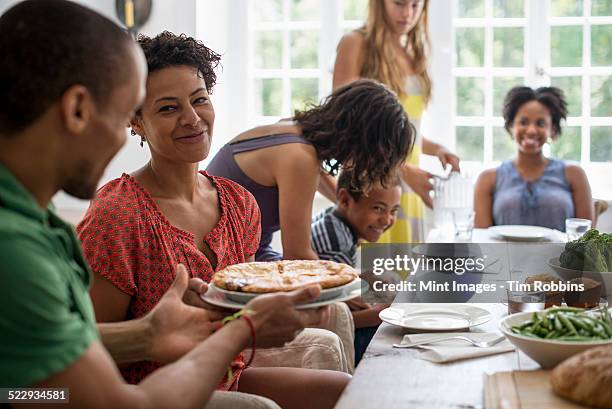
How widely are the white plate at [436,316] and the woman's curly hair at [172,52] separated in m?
0.73

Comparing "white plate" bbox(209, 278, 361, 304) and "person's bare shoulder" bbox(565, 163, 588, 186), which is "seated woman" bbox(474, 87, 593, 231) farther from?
"white plate" bbox(209, 278, 361, 304)

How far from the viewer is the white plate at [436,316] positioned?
1.68m

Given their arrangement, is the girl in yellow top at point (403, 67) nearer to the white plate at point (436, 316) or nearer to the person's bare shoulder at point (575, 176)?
the person's bare shoulder at point (575, 176)

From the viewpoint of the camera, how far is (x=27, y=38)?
3.34 ft

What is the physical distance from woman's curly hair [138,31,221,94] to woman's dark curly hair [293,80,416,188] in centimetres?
68

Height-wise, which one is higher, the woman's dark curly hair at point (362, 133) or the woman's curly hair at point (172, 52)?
the woman's curly hair at point (172, 52)

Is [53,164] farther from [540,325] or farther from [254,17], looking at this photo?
[254,17]

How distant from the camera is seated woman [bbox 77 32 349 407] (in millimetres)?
1652

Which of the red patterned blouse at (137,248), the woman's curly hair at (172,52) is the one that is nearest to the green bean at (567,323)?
the red patterned blouse at (137,248)

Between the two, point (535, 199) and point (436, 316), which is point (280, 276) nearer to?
point (436, 316)

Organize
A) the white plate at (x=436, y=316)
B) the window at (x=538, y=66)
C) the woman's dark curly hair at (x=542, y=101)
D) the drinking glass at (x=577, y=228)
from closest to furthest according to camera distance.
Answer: the white plate at (x=436, y=316), the drinking glass at (x=577, y=228), the woman's dark curly hair at (x=542, y=101), the window at (x=538, y=66)

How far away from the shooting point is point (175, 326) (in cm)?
143

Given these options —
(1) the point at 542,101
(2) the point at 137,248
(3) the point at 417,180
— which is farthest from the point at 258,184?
(1) the point at 542,101

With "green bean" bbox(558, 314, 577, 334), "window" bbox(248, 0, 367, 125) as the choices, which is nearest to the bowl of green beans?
"green bean" bbox(558, 314, 577, 334)
